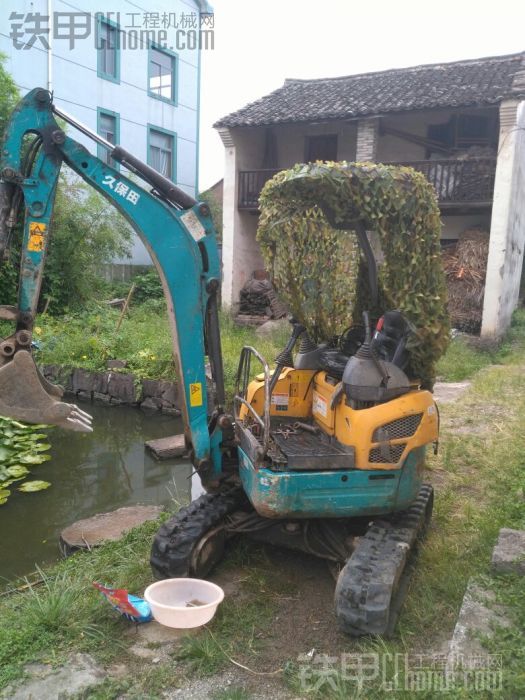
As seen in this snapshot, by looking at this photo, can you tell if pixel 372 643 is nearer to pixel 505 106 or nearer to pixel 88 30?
pixel 505 106

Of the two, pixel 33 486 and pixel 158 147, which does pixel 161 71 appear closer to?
pixel 158 147

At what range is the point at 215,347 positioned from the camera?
A: 4352 mm

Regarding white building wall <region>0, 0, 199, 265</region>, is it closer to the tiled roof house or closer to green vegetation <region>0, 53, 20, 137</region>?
green vegetation <region>0, 53, 20, 137</region>

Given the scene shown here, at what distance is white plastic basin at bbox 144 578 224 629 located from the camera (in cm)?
338

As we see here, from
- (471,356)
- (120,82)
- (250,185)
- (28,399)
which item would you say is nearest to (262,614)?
(28,399)

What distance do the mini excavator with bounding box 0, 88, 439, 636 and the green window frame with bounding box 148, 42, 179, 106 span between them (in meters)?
17.6

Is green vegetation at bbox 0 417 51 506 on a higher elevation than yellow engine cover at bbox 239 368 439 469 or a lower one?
lower

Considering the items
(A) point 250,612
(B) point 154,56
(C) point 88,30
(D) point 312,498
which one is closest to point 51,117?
(D) point 312,498

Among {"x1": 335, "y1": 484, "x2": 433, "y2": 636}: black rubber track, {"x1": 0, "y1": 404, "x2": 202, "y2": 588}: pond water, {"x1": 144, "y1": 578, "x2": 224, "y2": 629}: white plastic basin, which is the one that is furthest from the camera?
{"x1": 0, "y1": 404, "x2": 202, "y2": 588}: pond water

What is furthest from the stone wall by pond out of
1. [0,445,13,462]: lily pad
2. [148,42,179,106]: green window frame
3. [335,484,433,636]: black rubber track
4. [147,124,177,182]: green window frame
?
[148,42,179,106]: green window frame

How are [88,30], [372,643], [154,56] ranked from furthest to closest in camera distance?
[154,56] → [88,30] → [372,643]

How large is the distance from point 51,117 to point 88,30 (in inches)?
633
